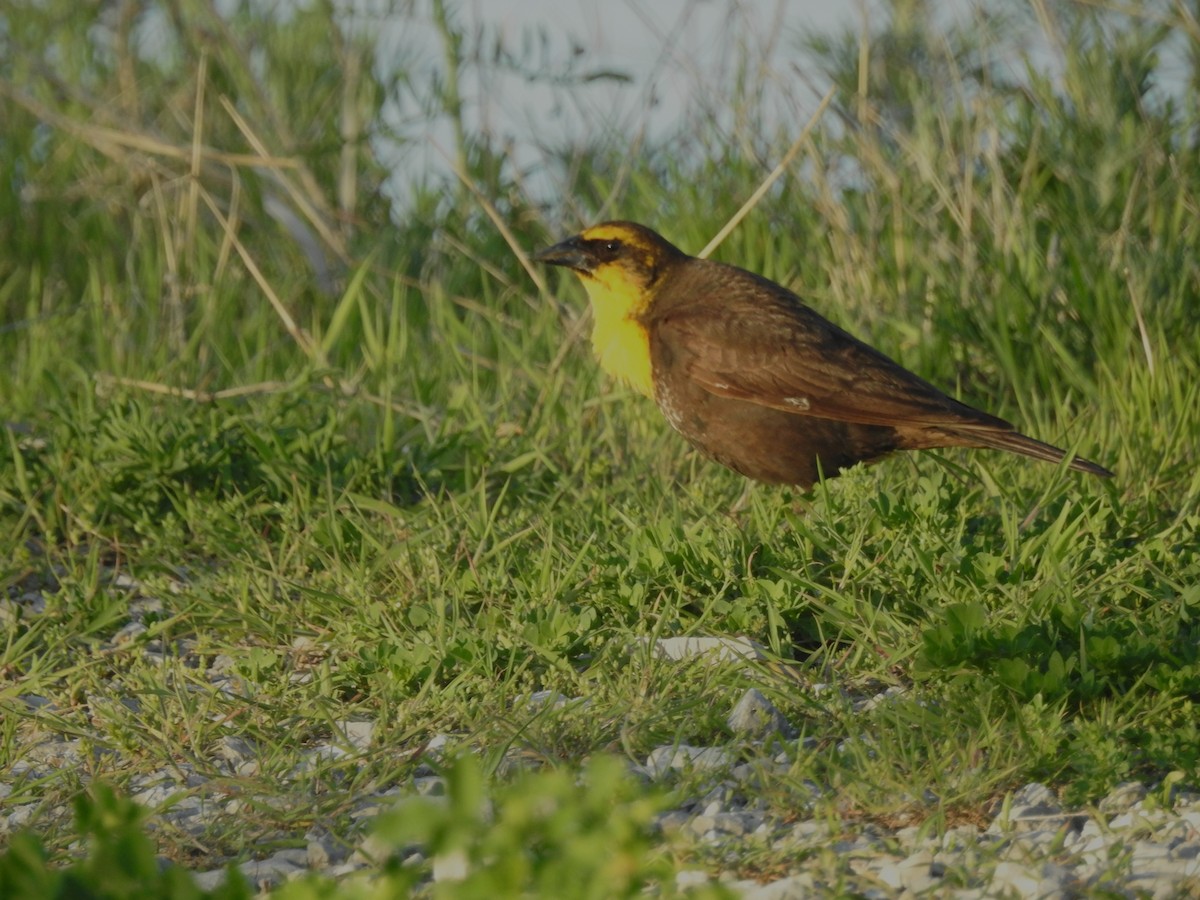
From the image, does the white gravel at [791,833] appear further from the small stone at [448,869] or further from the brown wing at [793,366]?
the brown wing at [793,366]

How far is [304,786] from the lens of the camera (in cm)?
351

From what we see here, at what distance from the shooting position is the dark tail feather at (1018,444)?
4.88m

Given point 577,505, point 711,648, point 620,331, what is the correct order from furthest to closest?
point 620,331
point 577,505
point 711,648

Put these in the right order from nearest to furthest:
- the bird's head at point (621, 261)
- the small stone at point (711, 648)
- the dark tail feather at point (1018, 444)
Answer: the small stone at point (711, 648), the dark tail feather at point (1018, 444), the bird's head at point (621, 261)

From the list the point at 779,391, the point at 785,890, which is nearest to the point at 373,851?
the point at 785,890

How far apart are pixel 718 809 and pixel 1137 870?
32.4 inches

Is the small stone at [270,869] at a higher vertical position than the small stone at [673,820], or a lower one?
lower

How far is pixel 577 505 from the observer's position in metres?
5.22

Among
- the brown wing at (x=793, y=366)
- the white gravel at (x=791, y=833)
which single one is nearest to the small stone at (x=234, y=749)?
the white gravel at (x=791, y=833)

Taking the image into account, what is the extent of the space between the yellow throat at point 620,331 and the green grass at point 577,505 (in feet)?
0.83

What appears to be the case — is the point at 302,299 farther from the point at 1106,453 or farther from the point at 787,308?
the point at 1106,453

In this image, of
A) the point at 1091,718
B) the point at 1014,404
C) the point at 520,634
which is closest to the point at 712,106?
the point at 1014,404

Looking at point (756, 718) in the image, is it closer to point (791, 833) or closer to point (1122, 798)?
point (791, 833)

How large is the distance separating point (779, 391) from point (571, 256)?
1158 millimetres
